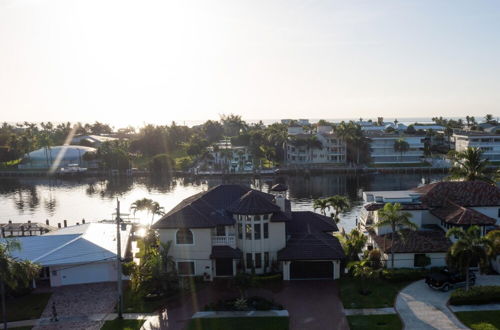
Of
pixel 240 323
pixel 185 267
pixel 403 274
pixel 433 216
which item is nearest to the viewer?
pixel 240 323

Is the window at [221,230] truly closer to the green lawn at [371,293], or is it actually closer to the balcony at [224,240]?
the balcony at [224,240]

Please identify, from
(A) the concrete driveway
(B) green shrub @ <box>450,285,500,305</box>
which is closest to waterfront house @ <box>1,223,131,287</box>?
(A) the concrete driveway

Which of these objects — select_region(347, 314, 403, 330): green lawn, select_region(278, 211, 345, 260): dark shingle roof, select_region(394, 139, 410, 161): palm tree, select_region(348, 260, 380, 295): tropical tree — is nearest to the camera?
select_region(347, 314, 403, 330): green lawn

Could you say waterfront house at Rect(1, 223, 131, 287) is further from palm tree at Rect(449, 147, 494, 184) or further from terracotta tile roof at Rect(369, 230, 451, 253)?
palm tree at Rect(449, 147, 494, 184)

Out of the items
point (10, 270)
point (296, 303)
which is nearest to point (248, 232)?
point (296, 303)

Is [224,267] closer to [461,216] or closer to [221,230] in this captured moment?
[221,230]
